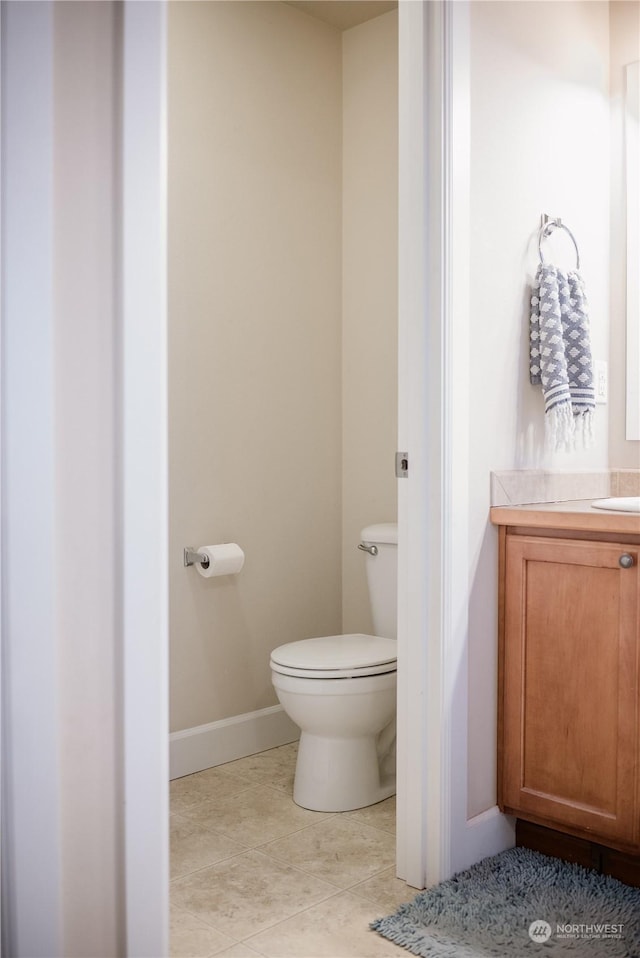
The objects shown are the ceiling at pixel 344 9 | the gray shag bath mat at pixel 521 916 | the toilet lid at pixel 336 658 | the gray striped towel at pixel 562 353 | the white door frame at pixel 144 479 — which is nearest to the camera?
the white door frame at pixel 144 479

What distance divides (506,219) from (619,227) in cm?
64

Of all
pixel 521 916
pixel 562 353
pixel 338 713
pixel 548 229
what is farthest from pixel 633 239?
pixel 521 916

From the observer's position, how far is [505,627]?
6.89 feet

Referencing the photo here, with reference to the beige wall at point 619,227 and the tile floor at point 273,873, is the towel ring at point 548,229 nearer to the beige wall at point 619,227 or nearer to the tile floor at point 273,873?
the beige wall at point 619,227

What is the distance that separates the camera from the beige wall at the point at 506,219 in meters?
2.03

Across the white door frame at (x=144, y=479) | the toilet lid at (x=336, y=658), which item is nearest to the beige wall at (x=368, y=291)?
the toilet lid at (x=336, y=658)

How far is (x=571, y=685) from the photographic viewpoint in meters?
1.97

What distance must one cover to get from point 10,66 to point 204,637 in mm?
1944

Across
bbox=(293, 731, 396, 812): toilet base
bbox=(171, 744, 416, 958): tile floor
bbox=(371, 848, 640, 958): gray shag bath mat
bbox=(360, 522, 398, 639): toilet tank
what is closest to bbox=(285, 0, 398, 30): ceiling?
bbox=(360, 522, 398, 639): toilet tank

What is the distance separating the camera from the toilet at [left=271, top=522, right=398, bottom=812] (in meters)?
2.34

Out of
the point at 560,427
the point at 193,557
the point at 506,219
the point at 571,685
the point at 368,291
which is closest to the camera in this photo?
the point at 571,685

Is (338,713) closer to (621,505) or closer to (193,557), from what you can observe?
(193,557)

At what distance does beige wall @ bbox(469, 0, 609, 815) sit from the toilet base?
0.45m

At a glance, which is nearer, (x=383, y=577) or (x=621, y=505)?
(x=621, y=505)
